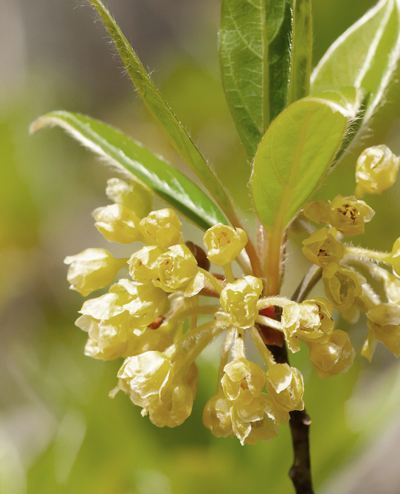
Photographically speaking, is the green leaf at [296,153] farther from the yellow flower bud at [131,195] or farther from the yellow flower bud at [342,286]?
the yellow flower bud at [131,195]

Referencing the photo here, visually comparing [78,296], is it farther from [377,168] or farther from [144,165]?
[377,168]

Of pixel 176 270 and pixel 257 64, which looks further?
pixel 257 64

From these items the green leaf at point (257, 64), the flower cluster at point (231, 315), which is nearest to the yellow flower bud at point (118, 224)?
the flower cluster at point (231, 315)

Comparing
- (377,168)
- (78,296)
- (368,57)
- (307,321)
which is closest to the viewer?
(307,321)

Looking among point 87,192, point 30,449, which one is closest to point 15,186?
point 87,192

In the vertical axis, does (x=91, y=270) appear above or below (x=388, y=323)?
above

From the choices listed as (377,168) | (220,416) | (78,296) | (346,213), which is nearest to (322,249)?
(346,213)
